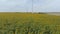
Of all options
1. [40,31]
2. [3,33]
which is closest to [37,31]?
[40,31]

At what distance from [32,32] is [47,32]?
717mm

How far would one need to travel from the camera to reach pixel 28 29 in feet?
30.6

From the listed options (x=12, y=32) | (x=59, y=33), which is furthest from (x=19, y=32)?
(x=59, y=33)

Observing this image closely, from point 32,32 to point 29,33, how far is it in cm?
15

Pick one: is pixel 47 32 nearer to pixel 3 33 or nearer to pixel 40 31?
pixel 40 31

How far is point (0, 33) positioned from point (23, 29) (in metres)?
1.14

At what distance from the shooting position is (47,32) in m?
9.05

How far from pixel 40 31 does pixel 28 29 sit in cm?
67

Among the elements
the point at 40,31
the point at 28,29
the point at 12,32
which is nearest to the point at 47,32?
the point at 40,31

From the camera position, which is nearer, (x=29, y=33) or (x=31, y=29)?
(x=29, y=33)

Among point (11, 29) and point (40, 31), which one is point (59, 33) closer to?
point (40, 31)

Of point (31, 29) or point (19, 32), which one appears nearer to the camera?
point (19, 32)

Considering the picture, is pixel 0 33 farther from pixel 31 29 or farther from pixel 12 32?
pixel 31 29

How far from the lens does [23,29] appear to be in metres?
9.12
